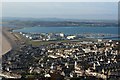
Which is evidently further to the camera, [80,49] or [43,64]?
[80,49]

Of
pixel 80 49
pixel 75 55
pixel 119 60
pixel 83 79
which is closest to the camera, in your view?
pixel 83 79

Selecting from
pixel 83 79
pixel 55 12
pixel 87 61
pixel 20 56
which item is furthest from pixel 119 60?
pixel 55 12

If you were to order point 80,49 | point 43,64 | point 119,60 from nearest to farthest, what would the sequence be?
point 43,64 < point 119,60 < point 80,49

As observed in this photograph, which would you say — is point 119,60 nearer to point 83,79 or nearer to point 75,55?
point 75,55

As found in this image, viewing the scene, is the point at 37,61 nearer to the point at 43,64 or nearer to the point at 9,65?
the point at 43,64

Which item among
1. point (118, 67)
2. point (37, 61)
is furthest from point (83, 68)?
point (37, 61)

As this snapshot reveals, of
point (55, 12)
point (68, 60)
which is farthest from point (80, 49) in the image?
point (55, 12)

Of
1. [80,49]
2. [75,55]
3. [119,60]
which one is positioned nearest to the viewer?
[119,60]

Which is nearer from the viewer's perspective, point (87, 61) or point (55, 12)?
point (87, 61)

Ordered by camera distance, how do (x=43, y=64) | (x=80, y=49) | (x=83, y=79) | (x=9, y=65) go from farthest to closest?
(x=80, y=49) < (x=43, y=64) < (x=9, y=65) < (x=83, y=79)
